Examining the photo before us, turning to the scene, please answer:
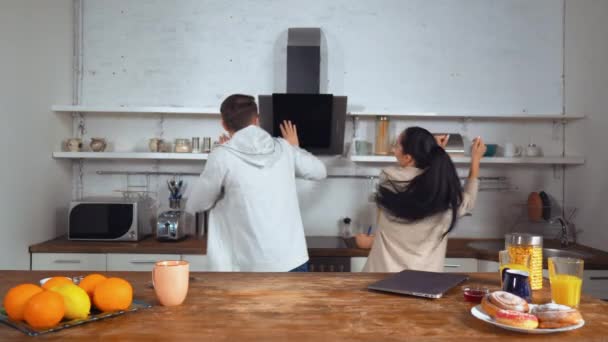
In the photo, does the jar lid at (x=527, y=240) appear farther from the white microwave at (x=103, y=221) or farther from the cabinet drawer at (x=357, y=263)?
the white microwave at (x=103, y=221)

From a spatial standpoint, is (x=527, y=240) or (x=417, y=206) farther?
(x=417, y=206)

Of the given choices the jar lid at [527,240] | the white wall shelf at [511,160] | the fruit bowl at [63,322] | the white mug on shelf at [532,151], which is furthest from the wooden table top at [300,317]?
the white mug on shelf at [532,151]

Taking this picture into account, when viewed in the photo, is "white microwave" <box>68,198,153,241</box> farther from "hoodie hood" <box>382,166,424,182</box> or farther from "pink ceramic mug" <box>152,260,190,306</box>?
"pink ceramic mug" <box>152,260,190,306</box>

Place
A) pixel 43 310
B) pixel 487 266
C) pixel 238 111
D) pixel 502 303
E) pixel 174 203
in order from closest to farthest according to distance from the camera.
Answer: pixel 43 310 < pixel 502 303 < pixel 238 111 < pixel 487 266 < pixel 174 203

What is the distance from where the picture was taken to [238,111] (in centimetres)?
247

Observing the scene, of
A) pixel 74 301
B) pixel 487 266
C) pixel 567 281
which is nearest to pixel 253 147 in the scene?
pixel 74 301

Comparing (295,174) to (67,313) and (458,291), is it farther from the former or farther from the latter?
(67,313)

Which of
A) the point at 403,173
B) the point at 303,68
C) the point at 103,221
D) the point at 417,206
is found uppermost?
the point at 303,68

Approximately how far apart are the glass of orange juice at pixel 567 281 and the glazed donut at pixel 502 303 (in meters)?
0.20

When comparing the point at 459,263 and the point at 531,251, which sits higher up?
the point at 531,251

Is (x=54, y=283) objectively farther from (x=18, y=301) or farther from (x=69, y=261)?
(x=69, y=261)

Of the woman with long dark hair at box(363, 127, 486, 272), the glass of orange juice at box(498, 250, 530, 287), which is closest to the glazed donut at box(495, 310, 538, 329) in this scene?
the glass of orange juice at box(498, 250, 530, 287)

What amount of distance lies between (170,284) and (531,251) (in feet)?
3.19

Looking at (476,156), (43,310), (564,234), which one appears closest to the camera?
(43,310)
